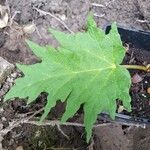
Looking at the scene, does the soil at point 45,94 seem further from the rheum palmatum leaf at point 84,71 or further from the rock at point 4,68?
the rheum palmatum leaf at point 84,71

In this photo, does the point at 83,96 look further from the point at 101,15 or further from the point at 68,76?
Answer: the point at 101,15

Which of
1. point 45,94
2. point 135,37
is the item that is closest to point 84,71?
point 135,37

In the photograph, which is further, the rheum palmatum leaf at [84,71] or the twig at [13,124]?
the twig at [13,124]

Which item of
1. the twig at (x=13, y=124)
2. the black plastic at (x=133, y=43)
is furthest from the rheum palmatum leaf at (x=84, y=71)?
the twig at (x=13, y=124)

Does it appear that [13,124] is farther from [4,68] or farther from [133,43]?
[133,43]

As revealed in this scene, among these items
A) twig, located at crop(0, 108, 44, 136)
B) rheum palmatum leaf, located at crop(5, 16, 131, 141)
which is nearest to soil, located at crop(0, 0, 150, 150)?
twig, located at crop(0, 108, 44, 136)

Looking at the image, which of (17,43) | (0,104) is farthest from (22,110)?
(17,43)
